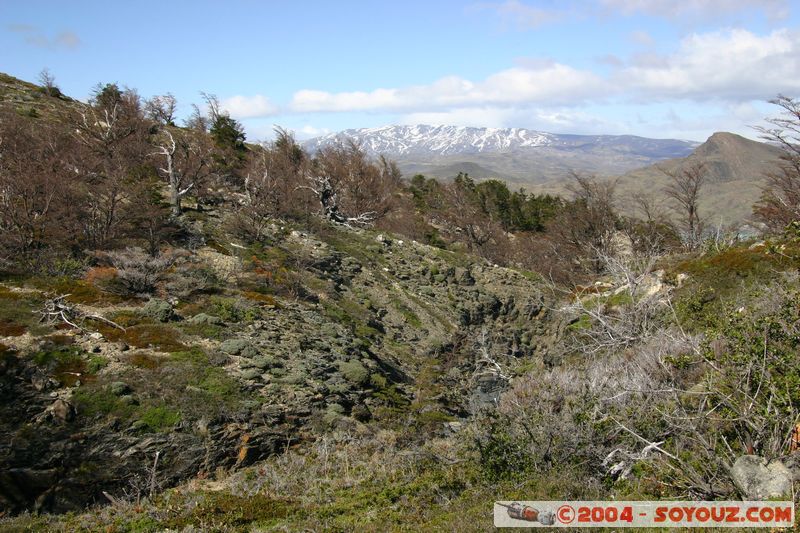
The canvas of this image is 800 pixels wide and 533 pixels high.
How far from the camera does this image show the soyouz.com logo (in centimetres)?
568

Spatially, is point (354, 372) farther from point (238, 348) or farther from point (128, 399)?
point (128, 399)

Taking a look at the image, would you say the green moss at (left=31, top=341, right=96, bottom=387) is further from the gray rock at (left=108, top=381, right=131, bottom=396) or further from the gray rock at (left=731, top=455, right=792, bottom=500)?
the gray rock at (left=731, top=455, right=792, bottom=500)

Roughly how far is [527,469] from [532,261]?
3300 cm

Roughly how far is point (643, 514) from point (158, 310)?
1422cm

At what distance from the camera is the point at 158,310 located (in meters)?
15.6

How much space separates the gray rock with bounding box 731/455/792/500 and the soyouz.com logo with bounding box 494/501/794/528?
0.18 m

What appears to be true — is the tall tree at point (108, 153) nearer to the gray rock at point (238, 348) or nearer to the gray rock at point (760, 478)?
the gray rock at point (238, 348)

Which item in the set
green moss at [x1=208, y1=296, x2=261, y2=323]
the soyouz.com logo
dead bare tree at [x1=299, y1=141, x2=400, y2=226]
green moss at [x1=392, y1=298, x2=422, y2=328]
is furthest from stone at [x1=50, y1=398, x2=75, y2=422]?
dead bare tree at [x1=299, y1=141, x2=400, y2=226]

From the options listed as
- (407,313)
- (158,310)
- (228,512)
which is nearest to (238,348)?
(158,310)

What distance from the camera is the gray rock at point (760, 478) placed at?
5879 mm

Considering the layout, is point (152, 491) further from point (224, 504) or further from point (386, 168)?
point (386, 168)

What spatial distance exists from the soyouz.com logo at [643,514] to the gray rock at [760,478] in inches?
7.0

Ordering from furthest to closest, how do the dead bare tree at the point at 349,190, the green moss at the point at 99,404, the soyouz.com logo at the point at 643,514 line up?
the dead bare tree at the point at 349,190, the green moss at the point at 99,404, the soyouz.com logo at the point at 643,514

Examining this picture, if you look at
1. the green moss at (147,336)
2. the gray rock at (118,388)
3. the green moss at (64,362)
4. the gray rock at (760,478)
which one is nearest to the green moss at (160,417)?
the gray rock at (118,388)
